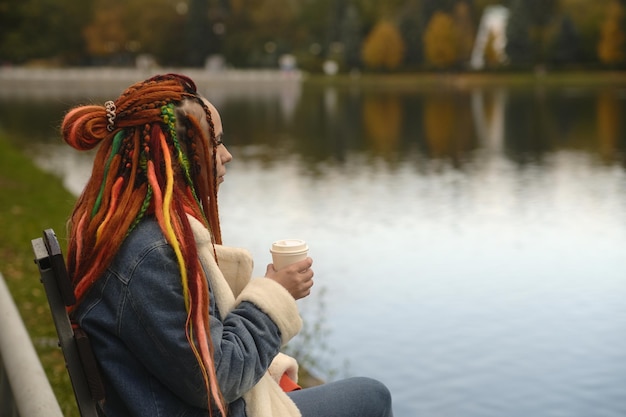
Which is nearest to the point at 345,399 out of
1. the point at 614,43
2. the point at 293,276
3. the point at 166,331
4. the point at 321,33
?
the point at 293,276

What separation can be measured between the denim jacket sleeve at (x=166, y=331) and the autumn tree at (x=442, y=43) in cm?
8499

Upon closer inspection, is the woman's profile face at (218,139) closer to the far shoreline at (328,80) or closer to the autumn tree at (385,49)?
the far shoreline at (328,80)

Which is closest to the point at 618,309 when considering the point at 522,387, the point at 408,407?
the point at 522,387

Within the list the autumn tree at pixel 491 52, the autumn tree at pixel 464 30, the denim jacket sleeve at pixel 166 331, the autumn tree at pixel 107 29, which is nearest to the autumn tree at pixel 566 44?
the autumn tree at pixel 491 52

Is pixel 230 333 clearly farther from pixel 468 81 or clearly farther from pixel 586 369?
pixel 468 81

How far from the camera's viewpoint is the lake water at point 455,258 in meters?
6.37

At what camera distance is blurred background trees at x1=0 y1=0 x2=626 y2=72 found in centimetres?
8106

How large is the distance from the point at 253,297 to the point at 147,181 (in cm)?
39

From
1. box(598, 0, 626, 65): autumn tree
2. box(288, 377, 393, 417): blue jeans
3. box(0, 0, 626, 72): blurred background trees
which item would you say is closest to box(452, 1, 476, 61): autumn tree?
box(0, 0, 626, 72): blurred background trees

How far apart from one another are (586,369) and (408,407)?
1351 mm

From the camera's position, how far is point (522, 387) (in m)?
6.19

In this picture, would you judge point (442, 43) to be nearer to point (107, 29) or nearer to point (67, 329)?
point (107, 29)

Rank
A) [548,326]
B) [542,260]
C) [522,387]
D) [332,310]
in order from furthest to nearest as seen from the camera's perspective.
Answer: [542,260] → [332,310] → [548,326] → [522,387]

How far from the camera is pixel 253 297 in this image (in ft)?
8.13
